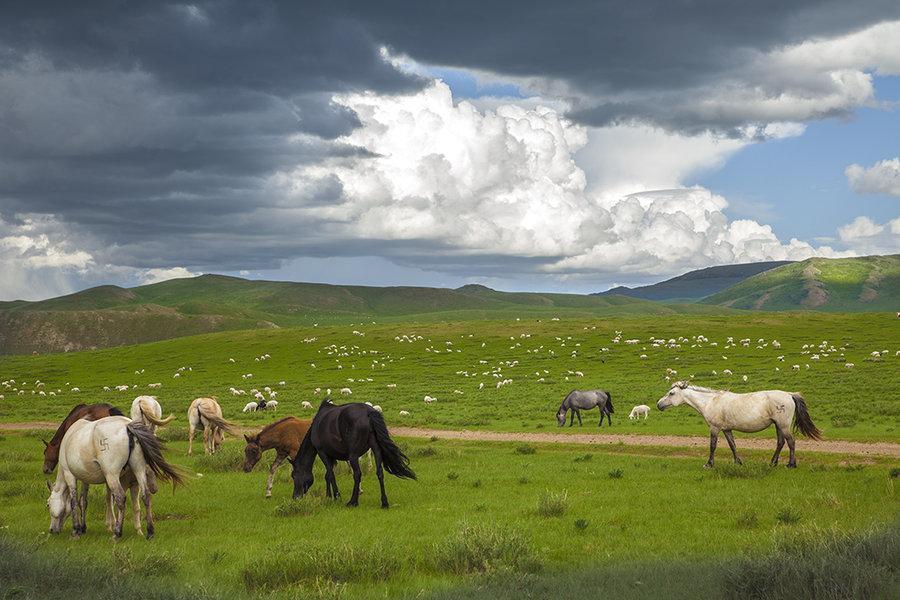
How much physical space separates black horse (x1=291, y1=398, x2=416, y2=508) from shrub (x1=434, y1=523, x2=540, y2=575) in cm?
504

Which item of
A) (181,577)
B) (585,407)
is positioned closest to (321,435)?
(181,577)

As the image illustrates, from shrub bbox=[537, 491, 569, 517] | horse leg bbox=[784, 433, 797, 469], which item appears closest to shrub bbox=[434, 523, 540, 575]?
shrub bbox=[537, 491, 569, 517]

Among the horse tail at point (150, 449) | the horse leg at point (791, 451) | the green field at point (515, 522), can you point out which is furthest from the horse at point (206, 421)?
the horse leg at point (791, 451)

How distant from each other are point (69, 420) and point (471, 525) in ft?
39.9

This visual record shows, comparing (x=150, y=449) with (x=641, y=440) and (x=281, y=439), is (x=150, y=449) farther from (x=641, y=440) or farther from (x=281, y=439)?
(x=641, y=440)

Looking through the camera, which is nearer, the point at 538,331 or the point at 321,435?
the point at 321,435

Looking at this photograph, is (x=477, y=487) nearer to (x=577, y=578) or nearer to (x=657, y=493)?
(x=657, y=493)

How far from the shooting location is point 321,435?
57.1ft

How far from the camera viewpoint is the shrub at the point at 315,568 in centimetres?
1048

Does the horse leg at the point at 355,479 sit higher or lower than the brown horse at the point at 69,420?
lower

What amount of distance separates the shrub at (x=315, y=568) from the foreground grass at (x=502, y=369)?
72.0 feet

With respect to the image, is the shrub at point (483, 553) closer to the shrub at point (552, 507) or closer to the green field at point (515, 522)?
the green field at point (515, 522)

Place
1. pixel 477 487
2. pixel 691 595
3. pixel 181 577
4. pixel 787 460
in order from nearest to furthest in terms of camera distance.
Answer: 1. pixel 691 595
2. pixel 181 577
3. pixel 477 487
4. pixel 787 460

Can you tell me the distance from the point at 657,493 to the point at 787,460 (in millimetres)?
7185
